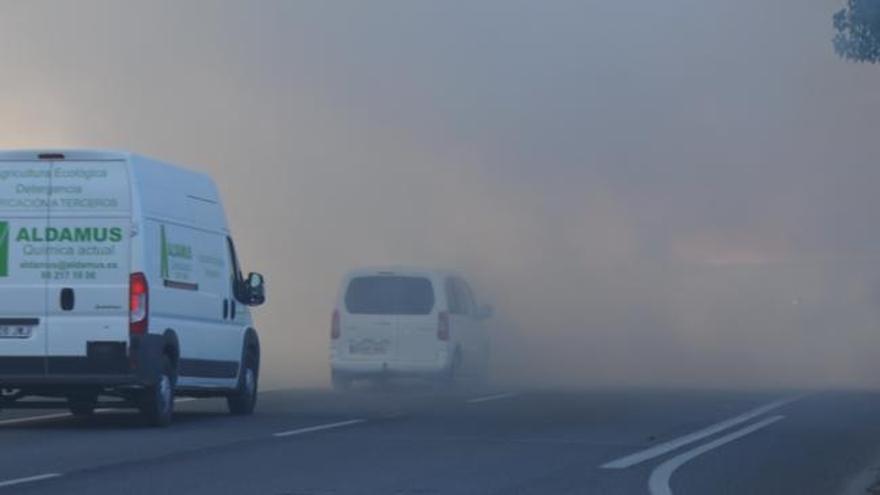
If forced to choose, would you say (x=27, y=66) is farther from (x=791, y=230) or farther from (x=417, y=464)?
(x=417, y=464)

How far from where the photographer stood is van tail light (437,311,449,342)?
1147 inches

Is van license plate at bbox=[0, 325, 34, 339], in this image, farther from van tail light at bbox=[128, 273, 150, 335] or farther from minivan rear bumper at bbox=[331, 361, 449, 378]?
minivan rear bumper at bbox=[331, 361, 449, 378]

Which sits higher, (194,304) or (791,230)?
(791,230)

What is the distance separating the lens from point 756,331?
54969 mm

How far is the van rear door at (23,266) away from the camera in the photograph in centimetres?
1820

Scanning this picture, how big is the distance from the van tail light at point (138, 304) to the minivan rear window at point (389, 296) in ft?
35.7

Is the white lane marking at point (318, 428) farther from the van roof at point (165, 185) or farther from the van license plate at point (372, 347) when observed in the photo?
the van license plate at point (372, 347)

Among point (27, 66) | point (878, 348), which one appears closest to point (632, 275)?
point (878, 348)

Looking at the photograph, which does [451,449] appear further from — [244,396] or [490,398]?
[490,398]

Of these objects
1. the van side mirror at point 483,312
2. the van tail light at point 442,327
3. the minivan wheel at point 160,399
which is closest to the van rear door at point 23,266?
the minivan wheel at point 160,399

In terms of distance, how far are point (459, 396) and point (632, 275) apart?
84.2 ft

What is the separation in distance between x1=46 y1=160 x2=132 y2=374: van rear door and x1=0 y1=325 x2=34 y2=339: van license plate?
215 millimetres

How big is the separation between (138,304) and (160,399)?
1100 millimetres

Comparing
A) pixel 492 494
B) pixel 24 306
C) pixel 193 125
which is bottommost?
pixel 492 494
